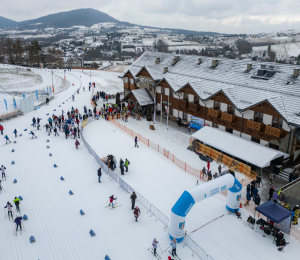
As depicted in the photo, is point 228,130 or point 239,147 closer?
point 239,147

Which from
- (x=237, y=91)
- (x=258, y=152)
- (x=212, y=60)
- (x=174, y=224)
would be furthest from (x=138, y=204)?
(x=212, y=60)

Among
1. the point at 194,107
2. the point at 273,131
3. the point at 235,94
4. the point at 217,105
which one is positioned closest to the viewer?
the point at 273,131

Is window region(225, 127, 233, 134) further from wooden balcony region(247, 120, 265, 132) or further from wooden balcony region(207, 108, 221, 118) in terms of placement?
wooden balcony region(247, 120, 265, 132)

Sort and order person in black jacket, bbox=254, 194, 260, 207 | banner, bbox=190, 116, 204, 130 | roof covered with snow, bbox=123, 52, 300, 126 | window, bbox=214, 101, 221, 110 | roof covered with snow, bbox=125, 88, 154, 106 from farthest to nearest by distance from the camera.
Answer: roof covered with snow, bbox=125, 88, 154, 106, banner, bbox=190, 116, 204, 130, window, bbox=214, 101, 221, 110, roof covered with snow, bbox=123, 52, 300, 126, person in black jacket, bbox=254, 194, 260, 207

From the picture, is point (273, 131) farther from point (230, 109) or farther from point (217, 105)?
point (217, 105)

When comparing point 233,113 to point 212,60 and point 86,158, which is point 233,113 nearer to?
Result: point 212,60

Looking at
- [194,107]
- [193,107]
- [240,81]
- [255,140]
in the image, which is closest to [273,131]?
[255,140]

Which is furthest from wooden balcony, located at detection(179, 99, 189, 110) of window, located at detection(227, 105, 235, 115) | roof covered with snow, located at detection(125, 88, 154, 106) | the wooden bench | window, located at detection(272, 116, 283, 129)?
the wooden bench
